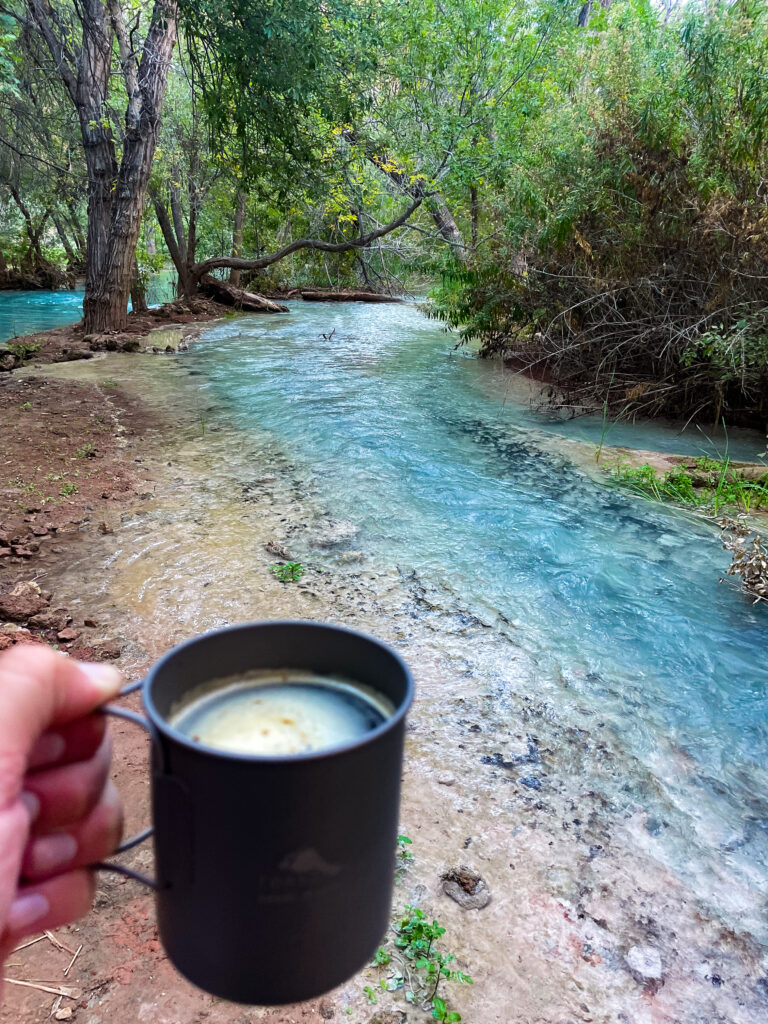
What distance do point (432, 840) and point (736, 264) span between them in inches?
251

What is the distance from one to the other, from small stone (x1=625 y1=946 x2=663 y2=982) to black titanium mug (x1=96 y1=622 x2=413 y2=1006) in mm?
1197

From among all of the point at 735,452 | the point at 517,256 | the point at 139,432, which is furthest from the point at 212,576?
the point at 517,256

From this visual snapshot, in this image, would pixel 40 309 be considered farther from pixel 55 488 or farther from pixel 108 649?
pixel 108 649

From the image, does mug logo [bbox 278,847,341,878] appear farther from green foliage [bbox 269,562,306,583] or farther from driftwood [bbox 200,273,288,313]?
driftwood [bbox 200,273,288,313]

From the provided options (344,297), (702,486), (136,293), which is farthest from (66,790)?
(344,297)

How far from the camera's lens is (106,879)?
1.96 meters

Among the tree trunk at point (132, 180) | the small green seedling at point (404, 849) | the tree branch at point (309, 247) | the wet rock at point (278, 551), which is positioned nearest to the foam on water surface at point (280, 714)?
the small green seedling at point (404, 849)

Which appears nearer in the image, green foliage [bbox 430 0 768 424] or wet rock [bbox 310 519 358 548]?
wet rock [bbox 310 519 358 548]

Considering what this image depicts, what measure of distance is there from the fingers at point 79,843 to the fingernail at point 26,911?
3cm

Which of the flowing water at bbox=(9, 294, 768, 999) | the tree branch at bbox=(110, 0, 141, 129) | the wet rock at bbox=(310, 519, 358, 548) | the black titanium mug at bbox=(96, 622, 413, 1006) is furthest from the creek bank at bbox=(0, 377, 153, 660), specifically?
the tree branch at bbox=(110, 0, 141, 129)

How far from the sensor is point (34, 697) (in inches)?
34.7

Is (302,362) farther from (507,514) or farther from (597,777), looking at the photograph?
(597,777)

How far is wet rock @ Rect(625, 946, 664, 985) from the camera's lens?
181 centimetres

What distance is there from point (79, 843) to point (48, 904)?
84 millimetres
